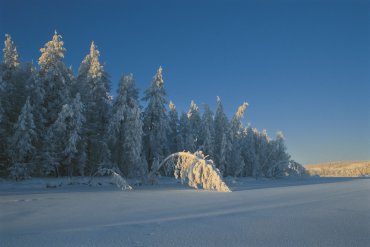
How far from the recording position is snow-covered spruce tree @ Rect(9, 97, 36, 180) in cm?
Result: 2478

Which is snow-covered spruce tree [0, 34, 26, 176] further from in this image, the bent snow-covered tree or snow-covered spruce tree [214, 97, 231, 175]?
snow-covered spruce tree [214, 97, 231, 175]

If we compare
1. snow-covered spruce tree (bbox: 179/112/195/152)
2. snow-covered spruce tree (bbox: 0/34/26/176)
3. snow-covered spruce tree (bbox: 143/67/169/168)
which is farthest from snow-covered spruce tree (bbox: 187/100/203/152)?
snow-covered spruce tree (bbox: 0/34/26/176)

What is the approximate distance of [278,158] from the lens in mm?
62281

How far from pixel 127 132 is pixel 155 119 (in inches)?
321

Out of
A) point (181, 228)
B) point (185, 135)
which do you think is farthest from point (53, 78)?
point (181, 228)

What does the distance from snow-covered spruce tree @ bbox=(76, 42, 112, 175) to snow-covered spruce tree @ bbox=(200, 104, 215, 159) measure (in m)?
16.8

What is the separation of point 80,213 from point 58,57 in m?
26.5

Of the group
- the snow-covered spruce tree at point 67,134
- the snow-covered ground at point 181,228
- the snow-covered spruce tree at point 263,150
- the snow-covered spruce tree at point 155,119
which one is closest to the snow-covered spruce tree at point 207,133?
the snow-covered spruce tree at point 155,119

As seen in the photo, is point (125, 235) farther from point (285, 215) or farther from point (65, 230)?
point (285, 215)

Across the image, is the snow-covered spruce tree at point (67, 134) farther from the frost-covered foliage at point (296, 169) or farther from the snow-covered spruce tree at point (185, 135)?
the frost-covered foliage at point (296, 169)

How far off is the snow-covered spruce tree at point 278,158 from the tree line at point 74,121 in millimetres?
15008

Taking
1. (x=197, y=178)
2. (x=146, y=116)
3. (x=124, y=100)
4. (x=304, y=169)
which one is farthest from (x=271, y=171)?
(x=197, y=178)

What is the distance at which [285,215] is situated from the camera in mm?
7535

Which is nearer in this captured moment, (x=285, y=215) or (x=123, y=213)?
(x=285, y=215)
